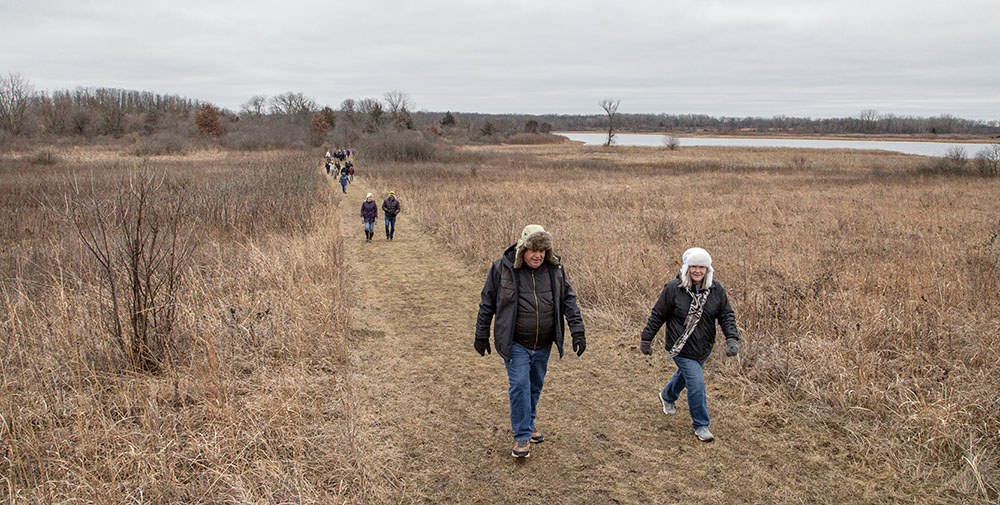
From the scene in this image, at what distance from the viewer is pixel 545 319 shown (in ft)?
12.9

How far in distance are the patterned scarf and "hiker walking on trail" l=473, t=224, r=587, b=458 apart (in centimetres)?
81

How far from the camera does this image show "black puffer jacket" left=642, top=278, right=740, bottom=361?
165 inches

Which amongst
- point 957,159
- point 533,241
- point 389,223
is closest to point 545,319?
point 533,241

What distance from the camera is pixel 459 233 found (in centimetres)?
1255

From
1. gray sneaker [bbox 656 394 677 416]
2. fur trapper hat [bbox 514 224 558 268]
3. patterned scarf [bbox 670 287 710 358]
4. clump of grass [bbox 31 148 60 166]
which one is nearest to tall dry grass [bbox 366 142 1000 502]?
gray sneaker [bbox 656 394 677 416]

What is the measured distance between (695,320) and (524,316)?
1303 mm

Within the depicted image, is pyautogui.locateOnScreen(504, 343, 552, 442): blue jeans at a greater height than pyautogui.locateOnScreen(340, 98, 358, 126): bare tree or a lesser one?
lesser

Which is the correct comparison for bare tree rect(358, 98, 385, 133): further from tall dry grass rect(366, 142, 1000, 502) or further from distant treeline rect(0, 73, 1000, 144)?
tall dry grass rect(366, 142, 1000, 502)

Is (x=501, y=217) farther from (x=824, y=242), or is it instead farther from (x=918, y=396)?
(x=918, y=396)

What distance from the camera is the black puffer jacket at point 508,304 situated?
12.8 ft

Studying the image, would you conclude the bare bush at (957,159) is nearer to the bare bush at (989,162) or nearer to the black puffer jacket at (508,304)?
the bare bush at (989,162)

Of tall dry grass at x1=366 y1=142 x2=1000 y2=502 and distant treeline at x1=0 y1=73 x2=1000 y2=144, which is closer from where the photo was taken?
tall dry grass at x1=366 y1=142 x2=1000 y2=502

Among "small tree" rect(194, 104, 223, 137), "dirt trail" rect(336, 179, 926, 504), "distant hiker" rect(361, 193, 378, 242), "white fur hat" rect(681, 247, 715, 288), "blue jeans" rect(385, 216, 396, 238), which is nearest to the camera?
"dirt trail" rect(336, 179, 926, 504)

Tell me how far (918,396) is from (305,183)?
17826 mm
